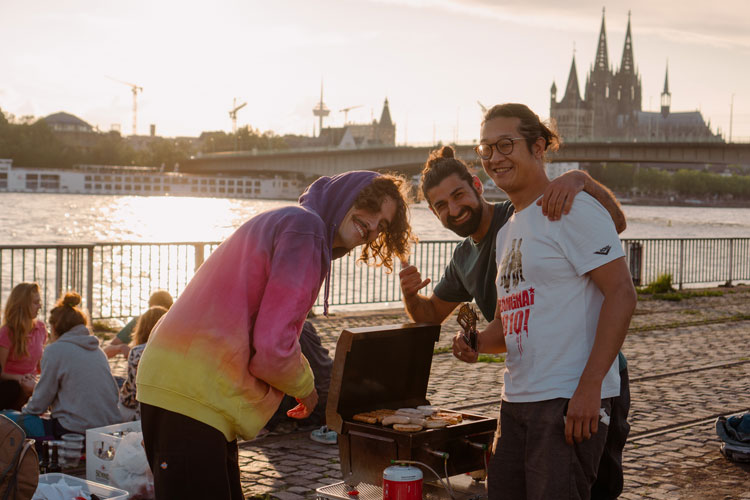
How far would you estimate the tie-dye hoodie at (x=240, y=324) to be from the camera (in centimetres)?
304

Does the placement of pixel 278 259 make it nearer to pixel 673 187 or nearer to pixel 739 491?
pixel 739 491

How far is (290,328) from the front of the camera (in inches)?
121

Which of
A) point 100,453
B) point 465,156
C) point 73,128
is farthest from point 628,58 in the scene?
point 100,453

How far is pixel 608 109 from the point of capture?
17675 centimetres

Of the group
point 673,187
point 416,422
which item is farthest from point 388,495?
point 673,187

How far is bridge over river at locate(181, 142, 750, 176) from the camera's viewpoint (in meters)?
53.2

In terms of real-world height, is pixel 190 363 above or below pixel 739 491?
above

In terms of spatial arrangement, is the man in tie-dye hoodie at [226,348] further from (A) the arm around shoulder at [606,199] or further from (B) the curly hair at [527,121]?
(A) the arm around shoulder at [606,199]

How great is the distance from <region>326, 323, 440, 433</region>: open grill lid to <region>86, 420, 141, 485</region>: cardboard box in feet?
→ 7.14

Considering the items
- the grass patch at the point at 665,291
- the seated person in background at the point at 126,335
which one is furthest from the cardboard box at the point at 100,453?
→ the grass patch at the point at 665,291

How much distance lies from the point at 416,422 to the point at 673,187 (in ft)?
528

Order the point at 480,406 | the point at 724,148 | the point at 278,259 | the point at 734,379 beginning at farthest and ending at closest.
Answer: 1. the point at 724,148
2. the point at 734,379
3. the point at 480,406
4. the point at 278,259

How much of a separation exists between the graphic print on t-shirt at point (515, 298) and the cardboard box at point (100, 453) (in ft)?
11.4

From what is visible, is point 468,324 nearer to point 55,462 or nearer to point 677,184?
point 55,462
